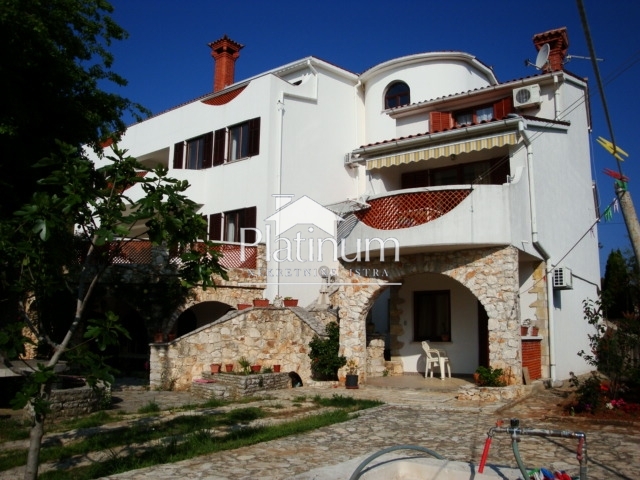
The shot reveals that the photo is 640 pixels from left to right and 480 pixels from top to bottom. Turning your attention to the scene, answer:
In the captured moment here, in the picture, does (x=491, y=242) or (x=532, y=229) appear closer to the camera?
(x=491, y=242)

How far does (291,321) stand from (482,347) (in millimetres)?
6134

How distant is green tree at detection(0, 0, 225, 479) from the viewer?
638 centimetres

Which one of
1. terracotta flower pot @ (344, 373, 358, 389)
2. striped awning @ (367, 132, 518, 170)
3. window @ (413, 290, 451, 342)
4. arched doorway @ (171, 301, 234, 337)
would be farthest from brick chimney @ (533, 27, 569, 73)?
arched doorway @ (171, 301, 234, 337)

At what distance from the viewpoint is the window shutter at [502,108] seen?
19250 mm

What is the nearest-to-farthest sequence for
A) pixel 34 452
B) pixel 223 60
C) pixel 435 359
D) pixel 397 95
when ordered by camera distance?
pixel 34 452
pixel 435 359
pixel 397 95
pixel 223 60

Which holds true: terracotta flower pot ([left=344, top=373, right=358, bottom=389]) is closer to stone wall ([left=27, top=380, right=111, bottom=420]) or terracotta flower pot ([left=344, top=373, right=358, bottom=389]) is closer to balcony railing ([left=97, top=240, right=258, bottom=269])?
stone wall ([left=27, top=380, right=111, bottom=420])

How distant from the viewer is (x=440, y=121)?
2036 centimetres

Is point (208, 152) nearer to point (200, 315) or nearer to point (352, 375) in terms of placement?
point (200, 315)

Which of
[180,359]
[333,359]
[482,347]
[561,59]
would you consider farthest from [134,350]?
[561,59]

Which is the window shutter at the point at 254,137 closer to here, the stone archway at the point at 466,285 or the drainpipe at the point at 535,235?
the stone archway at the point at 466,285

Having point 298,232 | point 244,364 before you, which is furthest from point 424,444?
point 298,232

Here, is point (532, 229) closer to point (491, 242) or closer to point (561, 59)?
point (491, 242)

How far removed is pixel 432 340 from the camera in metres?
19.0

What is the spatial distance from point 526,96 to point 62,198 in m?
15.3
